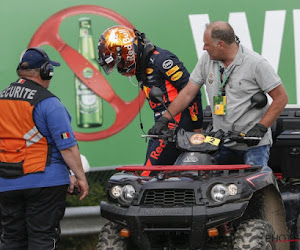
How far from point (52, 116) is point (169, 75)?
1313 millimetres

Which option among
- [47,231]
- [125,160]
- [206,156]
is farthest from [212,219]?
[125,160]

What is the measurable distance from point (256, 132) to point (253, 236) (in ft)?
2.84

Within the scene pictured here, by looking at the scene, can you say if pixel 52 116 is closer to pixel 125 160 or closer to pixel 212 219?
pixel 212 219

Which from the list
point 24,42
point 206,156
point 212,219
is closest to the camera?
point 212,219

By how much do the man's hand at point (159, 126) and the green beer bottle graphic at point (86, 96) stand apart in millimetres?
1704

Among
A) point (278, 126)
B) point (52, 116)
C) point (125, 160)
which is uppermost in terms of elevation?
point (52, 116)

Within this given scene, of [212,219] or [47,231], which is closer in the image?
[212,219]

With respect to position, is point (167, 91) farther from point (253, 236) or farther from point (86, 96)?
point (253, 236)

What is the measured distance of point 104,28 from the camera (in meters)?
9.10

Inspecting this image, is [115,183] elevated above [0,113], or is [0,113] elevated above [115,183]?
[0,113]

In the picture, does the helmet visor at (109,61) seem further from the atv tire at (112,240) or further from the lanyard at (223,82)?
the atv tire at (112,240)

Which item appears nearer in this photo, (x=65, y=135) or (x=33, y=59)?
(x=65, y=135)

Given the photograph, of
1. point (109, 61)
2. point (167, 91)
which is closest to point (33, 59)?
point (109, 61)

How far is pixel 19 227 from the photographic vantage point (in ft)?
23.3
